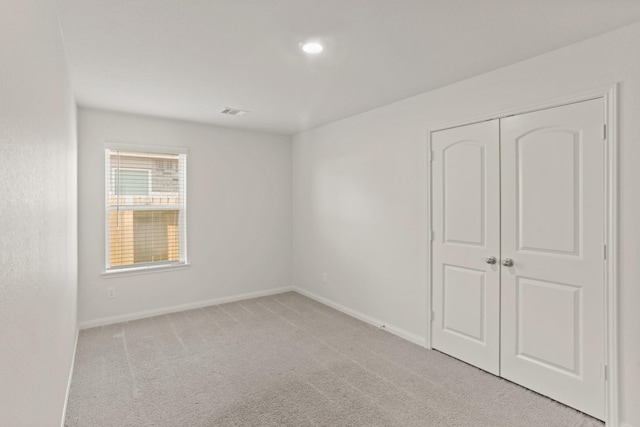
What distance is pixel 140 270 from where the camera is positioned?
4262mm

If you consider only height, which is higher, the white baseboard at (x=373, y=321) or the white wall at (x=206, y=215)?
the white wall at (x=206, y=215)

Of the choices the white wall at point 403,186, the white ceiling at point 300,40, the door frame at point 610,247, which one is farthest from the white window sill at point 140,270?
the door frame at point 610,247

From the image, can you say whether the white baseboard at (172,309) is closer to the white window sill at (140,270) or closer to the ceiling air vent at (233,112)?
the white window sill at (140,270)

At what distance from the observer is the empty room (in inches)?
74.6

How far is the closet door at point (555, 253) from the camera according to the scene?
90.5 inches

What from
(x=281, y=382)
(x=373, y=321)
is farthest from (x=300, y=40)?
(x=373, y=321)

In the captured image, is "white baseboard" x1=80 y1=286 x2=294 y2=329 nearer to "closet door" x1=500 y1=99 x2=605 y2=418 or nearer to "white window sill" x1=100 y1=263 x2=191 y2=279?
"white window sill" x1=100 y1=263 x2=191 y2=279

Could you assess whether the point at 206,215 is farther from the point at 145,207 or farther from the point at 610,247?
the point at 610,247

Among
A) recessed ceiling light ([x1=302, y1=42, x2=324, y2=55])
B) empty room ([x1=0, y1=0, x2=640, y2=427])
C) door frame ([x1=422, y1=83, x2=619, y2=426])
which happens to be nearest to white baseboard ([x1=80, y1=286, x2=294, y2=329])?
empty room ([x1=0, y1=0, x2=640, y2=427])

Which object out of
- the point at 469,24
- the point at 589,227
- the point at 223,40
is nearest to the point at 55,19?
the point at 223,40

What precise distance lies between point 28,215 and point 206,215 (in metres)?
3.59

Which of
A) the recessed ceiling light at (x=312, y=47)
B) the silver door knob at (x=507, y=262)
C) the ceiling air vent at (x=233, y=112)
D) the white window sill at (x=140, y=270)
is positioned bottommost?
the white window sill at (x=140, y=270)

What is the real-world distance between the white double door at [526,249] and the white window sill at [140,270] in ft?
10.4

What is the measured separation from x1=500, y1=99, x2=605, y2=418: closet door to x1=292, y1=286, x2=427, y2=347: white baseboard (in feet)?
2.80
